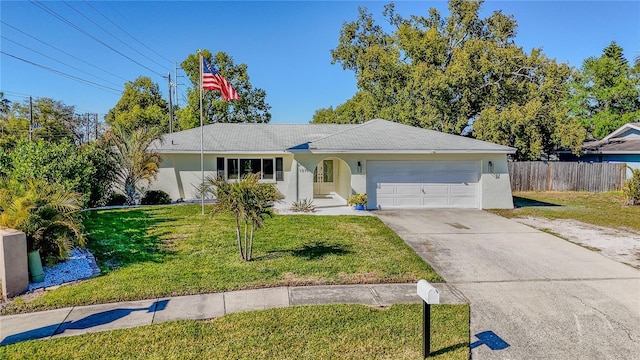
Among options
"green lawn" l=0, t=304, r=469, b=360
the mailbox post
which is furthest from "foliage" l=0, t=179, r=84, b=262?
the mailbox post

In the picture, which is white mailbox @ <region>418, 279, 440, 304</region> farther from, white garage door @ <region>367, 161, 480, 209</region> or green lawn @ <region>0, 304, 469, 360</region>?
white garage door @ <region>367, 161, 480, 209</region>

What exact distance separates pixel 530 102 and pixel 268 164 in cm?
1811

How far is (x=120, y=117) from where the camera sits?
38.6 meters

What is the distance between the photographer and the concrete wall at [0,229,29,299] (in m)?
6.41

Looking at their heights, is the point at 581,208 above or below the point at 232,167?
below

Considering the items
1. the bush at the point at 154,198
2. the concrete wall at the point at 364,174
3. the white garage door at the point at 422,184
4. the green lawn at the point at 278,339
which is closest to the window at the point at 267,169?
the concrete wall at the point at 364,174

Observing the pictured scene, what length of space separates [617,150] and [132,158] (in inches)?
1141

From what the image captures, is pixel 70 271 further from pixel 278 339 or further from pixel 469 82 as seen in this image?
pixel 469 82

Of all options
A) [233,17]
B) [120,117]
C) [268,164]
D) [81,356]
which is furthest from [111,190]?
[120,117]

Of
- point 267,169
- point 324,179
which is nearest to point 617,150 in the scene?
point 324,179

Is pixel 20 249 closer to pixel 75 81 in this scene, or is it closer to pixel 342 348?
pixel 342 348

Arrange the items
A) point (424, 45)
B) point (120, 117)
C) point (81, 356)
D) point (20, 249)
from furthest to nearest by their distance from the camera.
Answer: point (120, 117) < point (424, 45) < point (20, 249) < point (81, 356)

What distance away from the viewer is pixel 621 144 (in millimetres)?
26531

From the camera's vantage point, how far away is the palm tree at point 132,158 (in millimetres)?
16438
